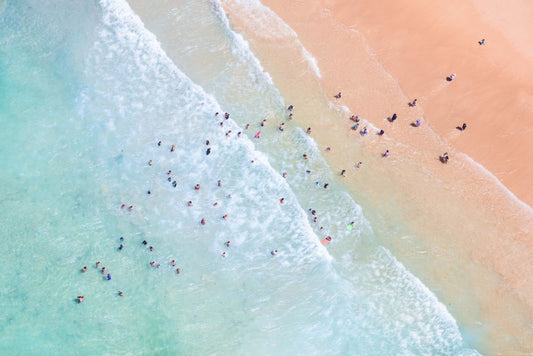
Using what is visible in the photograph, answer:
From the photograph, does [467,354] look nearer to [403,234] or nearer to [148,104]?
[403,234]

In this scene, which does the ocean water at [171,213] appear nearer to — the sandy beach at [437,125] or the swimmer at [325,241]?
the swimmer at [325,241]

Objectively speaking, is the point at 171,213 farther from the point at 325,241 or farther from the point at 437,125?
the point at 437,125

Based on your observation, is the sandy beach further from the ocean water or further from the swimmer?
the swimmer

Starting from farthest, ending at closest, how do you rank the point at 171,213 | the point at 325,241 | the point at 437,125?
the point at 437,125, the point at 171,213, the point at 325,241

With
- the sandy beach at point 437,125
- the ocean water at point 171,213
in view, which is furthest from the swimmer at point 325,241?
the sandy beach at point 437,125

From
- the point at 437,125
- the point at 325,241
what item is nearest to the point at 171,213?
the point at 325,241

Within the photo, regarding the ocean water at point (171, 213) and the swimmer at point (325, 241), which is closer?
the ocean water at point (171, 213)
